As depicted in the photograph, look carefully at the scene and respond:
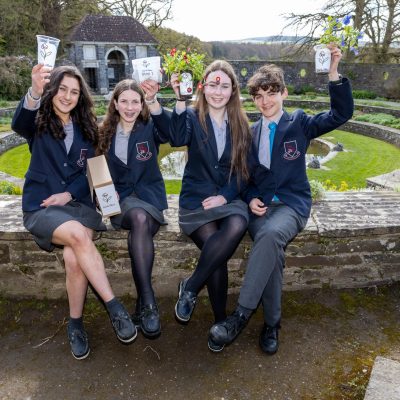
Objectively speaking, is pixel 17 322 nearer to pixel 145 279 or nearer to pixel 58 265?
pixel 58 265

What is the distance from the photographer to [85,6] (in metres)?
31.8

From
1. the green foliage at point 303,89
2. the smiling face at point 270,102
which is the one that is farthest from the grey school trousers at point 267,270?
the green foliage at point 303,89

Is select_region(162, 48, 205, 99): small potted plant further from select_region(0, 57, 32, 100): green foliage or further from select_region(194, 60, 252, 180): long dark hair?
select_region(0, 57, 32, 100): green foliage

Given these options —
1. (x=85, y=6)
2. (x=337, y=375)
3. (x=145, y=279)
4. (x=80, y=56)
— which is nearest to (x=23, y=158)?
(x=145, y=279)

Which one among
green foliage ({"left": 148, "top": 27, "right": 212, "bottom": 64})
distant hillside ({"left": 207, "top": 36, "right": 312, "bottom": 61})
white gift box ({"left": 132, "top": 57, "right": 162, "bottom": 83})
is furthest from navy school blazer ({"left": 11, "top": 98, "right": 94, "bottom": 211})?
distant hillside ({"left": 207, "top": 36, "right": 312, "bottom": 61})

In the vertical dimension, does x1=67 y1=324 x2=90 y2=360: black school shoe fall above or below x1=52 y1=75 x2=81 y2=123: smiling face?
below

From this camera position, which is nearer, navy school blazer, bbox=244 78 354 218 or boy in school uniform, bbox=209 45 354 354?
boy in school uniform, bbox=209 45 354 354

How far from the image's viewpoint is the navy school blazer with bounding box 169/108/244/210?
2.93 meters

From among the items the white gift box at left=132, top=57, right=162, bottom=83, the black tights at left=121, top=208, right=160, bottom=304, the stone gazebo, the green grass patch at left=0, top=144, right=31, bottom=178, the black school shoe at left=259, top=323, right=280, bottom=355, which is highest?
the stone gazebo

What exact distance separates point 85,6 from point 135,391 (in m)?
34.9

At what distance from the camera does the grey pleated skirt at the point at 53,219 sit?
2.57m

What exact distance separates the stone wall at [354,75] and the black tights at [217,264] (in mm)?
23994

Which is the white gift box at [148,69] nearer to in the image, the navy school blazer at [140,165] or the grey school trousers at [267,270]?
the navy school blazer at [140,165]

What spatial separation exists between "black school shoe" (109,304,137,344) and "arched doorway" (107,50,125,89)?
30453 mm
